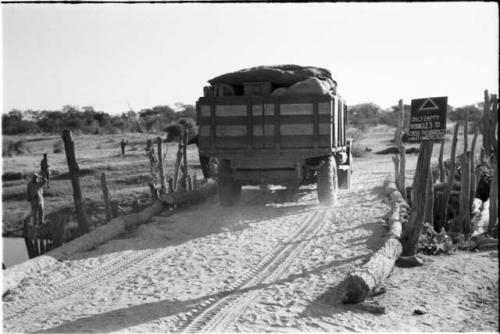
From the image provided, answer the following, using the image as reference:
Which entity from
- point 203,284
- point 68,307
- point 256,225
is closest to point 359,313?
point 203,284

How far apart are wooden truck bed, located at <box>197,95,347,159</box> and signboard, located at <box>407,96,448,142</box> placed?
11.8 feet

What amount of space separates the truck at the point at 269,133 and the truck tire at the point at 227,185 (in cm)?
3

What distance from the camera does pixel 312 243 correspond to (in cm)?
823

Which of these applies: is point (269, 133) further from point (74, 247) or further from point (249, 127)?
point (74, 247)

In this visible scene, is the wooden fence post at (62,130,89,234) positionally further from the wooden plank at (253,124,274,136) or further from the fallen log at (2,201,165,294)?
the wooden plank at (253,124,274,136)

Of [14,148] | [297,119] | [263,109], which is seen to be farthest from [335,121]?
[14,148]

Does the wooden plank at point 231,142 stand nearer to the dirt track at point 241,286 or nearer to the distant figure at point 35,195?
the dirt track at point 241,286

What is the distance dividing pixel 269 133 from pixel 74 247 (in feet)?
14.2

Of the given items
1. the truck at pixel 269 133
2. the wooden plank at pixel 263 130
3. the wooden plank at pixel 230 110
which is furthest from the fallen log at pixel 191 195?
the wooden plank at pixel 263 130

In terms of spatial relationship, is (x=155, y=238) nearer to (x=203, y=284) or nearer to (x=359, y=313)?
(x=203, y=284)

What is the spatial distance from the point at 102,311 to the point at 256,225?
4.46m

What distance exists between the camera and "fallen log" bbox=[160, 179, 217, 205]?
11.9m

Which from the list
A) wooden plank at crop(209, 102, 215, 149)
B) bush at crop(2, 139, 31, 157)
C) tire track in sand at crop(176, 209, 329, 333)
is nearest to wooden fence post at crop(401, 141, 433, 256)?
tire track in sand at crop(176, 209, 329, 333)

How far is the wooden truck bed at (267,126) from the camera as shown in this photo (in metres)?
10.6
